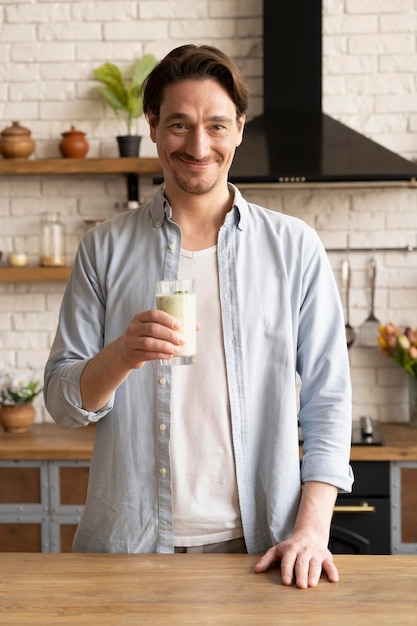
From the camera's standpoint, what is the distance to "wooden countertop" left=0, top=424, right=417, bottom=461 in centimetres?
353

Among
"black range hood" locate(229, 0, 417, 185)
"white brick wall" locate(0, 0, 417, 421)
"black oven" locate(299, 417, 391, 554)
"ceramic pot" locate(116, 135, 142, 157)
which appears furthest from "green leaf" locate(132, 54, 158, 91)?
"black oven" locate(299, 417, 391, 554)

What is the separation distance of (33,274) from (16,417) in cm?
63

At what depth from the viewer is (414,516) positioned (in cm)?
358

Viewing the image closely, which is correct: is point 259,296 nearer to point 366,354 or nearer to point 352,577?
point 352,577

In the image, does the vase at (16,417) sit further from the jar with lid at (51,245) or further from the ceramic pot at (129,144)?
the ceramic pot at (129,144)

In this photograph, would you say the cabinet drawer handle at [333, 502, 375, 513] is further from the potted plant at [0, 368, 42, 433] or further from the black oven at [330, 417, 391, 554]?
Answer: the potted plant at [0, 368, 42, 433]

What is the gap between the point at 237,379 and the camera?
183cm

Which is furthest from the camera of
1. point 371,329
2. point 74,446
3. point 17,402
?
point 371,329

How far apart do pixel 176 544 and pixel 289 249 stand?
644 millimetres

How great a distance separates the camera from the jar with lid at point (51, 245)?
4.10 metres

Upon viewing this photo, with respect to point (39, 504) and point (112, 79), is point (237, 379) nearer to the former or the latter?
A: point (39, 504)

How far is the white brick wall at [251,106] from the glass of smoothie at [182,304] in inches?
104

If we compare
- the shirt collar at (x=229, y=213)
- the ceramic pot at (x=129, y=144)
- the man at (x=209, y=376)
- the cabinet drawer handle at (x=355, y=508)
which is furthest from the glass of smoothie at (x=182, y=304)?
the ceramic pot at (x=129, y=144)

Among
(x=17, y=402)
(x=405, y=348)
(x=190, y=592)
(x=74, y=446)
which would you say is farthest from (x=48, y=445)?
(x=190, y=592)
